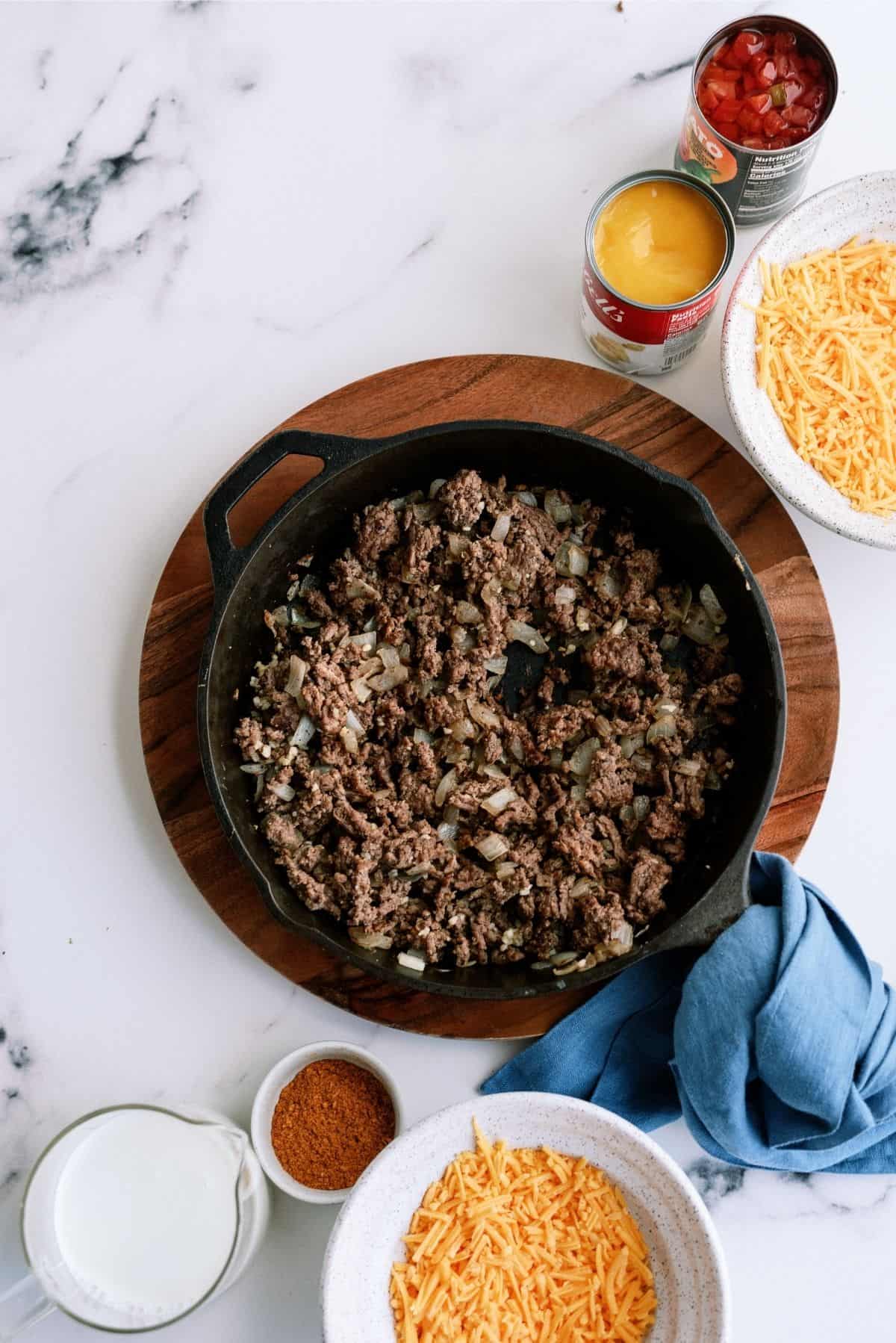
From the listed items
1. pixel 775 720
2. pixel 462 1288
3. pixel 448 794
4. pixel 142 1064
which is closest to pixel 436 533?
pixel 448 794

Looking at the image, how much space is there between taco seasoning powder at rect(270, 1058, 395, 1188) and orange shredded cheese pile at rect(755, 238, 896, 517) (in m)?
1.30

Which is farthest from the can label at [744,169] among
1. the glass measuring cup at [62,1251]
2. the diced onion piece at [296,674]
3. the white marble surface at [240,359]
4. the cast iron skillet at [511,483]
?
the glass measuring cup at [62,1251]

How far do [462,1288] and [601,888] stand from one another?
658 mm

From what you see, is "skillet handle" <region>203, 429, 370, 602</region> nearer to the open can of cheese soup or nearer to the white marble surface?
the white marble surface

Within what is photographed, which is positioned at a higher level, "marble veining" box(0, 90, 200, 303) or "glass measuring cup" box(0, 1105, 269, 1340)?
"marble veining" box(0, 90, 200, 303)

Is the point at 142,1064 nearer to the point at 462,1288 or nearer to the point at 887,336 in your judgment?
the point at 462,1288

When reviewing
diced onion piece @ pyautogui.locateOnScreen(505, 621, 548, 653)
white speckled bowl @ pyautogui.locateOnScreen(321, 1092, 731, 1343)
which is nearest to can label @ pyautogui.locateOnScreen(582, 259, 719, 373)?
diced onion piece @ pyautogui.locateOnScreen(505, 621, 548, 653)

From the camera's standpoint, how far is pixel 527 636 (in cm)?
204

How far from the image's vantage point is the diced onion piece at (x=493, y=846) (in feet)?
6.39

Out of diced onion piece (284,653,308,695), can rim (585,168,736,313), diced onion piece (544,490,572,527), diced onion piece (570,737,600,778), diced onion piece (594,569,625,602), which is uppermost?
can rim (585,168,736,313)

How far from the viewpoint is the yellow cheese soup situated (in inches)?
77.4

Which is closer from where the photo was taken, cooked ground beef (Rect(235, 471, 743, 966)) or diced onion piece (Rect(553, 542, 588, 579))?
cooked ground beef (Rect(235, 471, 743, 966))

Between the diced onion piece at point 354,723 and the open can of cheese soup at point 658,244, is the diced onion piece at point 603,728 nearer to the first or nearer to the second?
the diced onion piece at point 354,723

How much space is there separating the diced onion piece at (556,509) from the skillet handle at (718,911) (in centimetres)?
65
